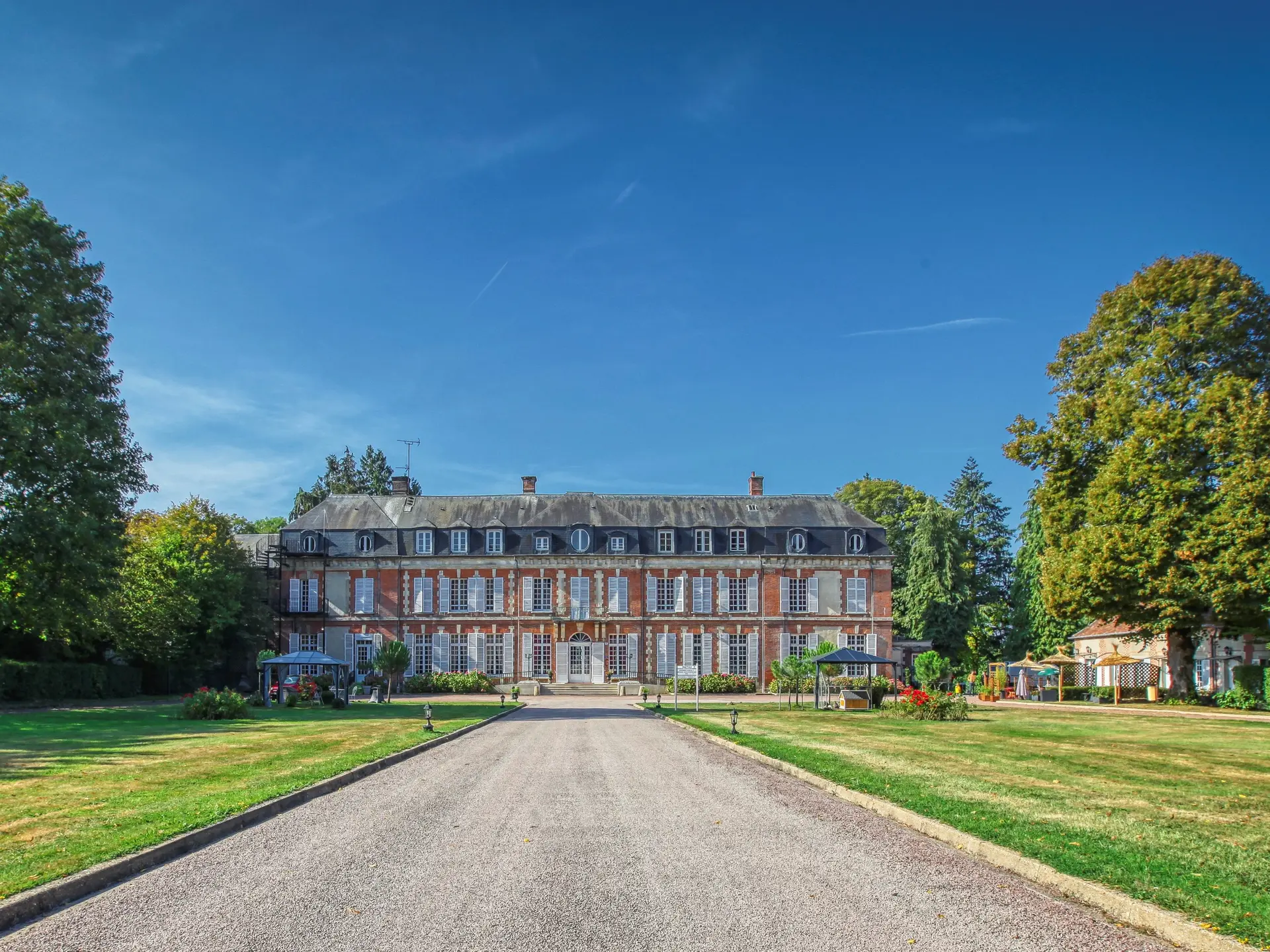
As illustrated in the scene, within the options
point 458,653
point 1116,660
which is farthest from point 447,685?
point 1116,660

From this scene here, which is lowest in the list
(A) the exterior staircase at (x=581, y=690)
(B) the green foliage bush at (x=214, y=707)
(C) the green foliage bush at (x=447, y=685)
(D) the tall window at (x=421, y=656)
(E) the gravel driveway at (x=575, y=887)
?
(A) the exterior staircase at (x=581, y=690)

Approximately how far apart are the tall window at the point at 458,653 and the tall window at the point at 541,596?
4.09 meters

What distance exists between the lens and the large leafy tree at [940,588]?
58.3 metres

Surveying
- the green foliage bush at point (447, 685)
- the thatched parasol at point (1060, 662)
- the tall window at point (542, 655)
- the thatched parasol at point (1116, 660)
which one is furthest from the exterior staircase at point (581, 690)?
the thatched parasol at point (1116, 660)

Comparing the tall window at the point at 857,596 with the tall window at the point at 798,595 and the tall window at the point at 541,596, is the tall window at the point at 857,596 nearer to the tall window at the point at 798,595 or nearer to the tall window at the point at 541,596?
the tall window at the point at 798,595

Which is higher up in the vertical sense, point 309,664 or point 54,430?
point 54,430

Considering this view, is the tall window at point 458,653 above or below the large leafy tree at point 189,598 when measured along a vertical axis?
below

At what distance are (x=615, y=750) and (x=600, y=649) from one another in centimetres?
3531

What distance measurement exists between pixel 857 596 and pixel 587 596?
47.9 feet

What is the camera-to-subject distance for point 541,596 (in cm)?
5372

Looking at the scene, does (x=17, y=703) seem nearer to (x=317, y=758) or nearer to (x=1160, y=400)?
(x=317, y=758)

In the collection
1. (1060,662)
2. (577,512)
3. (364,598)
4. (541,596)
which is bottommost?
(1060,662)

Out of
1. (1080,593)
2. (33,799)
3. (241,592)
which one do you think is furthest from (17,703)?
(1080,593)

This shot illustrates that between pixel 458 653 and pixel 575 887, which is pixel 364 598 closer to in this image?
pixel 458 653
